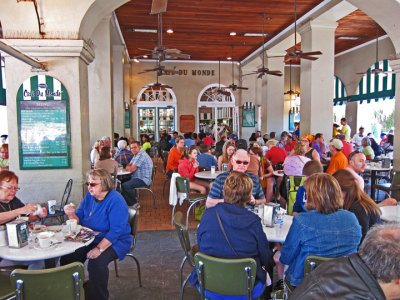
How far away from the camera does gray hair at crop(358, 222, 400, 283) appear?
1163mm

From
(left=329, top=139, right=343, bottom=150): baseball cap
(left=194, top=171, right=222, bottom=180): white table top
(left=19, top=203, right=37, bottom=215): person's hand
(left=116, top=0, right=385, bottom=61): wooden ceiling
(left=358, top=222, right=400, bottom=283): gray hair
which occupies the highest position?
(left=116, top=0, right=385, bottom=61): wooden ceiling

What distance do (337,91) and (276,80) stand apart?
503 cm

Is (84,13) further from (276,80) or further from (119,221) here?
(276,80)

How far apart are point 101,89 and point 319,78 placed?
589 cm

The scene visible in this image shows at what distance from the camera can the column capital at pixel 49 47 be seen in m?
4.35

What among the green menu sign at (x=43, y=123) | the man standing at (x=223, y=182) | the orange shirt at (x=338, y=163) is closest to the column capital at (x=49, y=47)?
the green menu sign at (x=43, y=123)

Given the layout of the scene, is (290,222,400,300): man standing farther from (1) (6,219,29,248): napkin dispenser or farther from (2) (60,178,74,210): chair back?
(2) (60,178,74,210): chair back

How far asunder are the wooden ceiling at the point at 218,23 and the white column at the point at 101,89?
0.93 meters

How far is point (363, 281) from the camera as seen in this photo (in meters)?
1.16

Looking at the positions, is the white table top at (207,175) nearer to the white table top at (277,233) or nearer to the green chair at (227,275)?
the white table top at (277,233)

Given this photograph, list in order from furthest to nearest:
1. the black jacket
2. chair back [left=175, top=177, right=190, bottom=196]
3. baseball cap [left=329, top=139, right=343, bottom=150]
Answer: baseball cap [left=329, top=139, right=343, bottom=150], chair back [left=175, top=177, right=190, bottom=196], the black jacket

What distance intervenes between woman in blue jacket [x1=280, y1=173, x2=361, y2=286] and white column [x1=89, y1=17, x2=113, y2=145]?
265 inches

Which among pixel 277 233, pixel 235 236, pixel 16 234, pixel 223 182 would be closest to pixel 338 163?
pixel 223 182

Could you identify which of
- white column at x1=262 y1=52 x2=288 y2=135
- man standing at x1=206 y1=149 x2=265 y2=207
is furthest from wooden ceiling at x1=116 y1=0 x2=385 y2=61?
man standing at x1=206 y1=149 x2=265 y2=207
